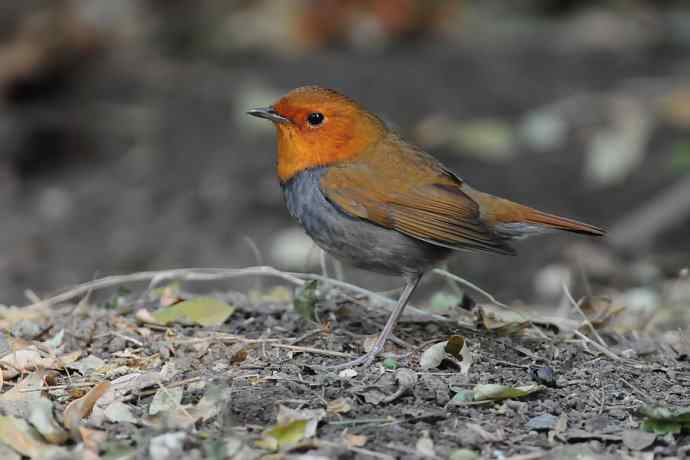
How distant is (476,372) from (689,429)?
2.44 ft

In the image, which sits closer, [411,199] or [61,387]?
[61,387]

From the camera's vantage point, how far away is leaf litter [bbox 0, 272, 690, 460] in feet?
11.1

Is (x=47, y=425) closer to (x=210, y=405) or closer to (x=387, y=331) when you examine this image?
(x=210, y=405)

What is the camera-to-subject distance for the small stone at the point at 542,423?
3.56m

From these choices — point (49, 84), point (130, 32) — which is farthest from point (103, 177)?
point (130, 32)

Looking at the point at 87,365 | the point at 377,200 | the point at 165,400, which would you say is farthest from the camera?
the point at 377,200

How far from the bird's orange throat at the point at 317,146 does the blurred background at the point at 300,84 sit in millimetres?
1921

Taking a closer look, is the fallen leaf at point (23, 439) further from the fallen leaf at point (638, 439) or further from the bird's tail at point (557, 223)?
the bird's tail at point (557, 223)

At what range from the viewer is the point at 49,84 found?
9258 millimetres

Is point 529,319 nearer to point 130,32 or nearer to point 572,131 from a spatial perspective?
point 572,131

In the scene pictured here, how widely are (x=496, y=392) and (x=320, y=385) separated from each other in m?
0.57

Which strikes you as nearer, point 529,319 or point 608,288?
point 529,319

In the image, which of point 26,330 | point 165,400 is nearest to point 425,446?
point 165,400

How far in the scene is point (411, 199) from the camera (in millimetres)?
4465
